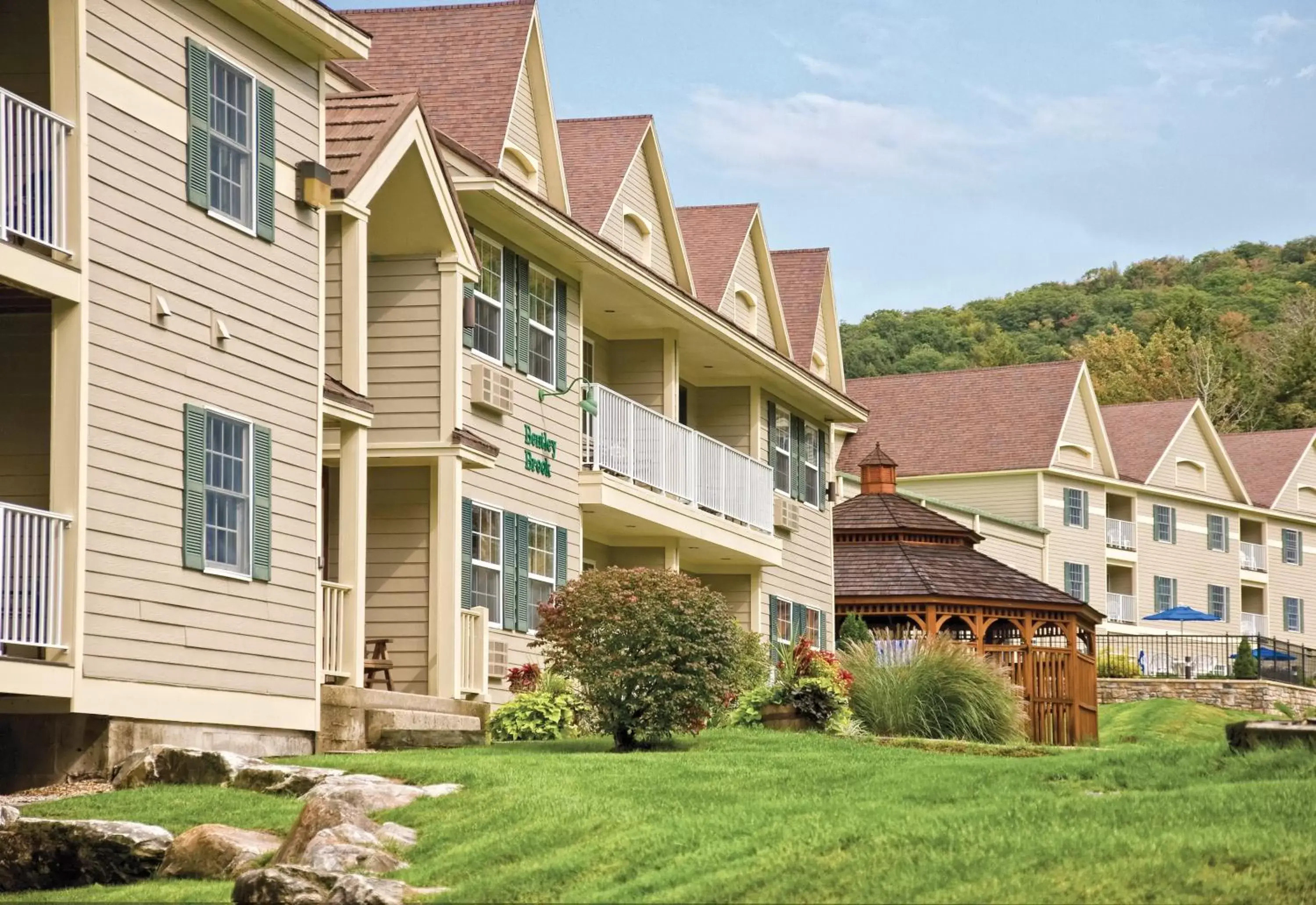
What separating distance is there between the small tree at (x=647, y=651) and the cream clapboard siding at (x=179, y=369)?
266 cm

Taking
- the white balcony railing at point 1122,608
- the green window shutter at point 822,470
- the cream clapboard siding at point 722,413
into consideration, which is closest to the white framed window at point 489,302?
the cream clapboard siding at point 722,413

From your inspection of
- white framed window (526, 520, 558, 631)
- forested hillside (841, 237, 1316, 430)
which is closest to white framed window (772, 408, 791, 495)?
white framed window (526, 520, 558, 631)

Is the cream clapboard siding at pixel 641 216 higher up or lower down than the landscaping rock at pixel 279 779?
higher up

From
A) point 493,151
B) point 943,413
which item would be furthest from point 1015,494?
point 493,151

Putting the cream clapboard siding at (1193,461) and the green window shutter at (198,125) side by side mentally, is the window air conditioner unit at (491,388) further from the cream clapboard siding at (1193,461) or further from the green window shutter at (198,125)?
the cream clapboard siding at (1193,461)

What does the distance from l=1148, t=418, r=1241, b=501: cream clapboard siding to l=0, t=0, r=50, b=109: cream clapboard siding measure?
5390cm

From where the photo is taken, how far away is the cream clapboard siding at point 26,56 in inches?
667

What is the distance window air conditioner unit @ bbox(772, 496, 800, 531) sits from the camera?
35531 millimetres

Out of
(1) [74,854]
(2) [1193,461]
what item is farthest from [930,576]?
(2) [1193,461]

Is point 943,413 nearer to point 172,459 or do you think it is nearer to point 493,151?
point 493,151

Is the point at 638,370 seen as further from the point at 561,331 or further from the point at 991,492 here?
the point at 991,492

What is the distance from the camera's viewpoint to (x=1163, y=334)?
325 ft

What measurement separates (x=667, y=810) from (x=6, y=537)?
17.4 feet

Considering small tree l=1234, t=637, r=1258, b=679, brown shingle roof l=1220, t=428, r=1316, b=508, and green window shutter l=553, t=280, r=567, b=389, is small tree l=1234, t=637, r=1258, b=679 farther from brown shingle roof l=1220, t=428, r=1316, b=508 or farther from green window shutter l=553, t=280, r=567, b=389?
green window shutter l=553, t=280, r=567, b=389
